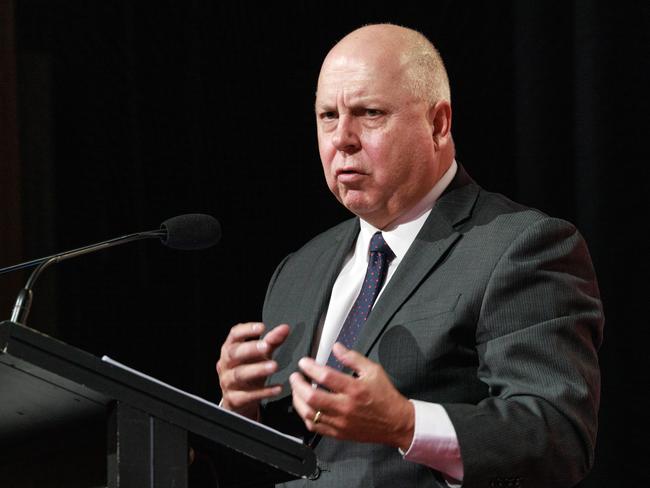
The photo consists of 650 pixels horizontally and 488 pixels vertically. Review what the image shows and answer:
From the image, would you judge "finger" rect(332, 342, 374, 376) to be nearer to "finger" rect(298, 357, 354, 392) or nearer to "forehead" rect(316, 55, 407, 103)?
"finger" rect(298, 357, 354, 392)

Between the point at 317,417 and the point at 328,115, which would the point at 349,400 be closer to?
the point at 317,417

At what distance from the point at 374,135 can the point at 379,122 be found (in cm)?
3

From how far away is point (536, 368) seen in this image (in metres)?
1.66

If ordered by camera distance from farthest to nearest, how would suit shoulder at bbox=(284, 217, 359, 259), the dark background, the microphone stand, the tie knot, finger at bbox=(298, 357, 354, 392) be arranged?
1. the dark background
2. suit shoulder at bbox=(284, 217, 359, 259)
3. the tie knot
4. the microphone stand
5. finger at bbox=(298, 357, 354, 392)

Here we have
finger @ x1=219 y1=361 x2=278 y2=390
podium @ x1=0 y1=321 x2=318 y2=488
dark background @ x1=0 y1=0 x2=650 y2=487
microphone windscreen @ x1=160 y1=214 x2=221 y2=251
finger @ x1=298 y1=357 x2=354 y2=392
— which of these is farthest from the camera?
dark background @ x1=0 y1=0 x2=650 y2=487

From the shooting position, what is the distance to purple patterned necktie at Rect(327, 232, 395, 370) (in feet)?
6.37

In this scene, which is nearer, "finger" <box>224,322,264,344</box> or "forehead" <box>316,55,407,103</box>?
"finger" <box>224,322,264,344</box>

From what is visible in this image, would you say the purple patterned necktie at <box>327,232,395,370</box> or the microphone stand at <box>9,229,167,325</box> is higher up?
the microphone stand at <box>9,229,167,325</box>

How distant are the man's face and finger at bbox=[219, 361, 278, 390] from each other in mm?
559

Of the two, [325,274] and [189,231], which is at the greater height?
[189,231]

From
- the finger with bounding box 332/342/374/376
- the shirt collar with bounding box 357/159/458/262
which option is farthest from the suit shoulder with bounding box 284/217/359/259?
the finger with bounding box 332/342/374/376

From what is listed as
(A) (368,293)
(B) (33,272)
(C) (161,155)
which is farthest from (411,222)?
(C) (161,155)

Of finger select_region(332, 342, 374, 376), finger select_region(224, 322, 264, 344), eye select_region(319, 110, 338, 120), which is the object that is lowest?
finger select_region(224, 322, 264, 344)

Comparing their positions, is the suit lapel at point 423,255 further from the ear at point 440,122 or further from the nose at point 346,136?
the nose at point 346,136
